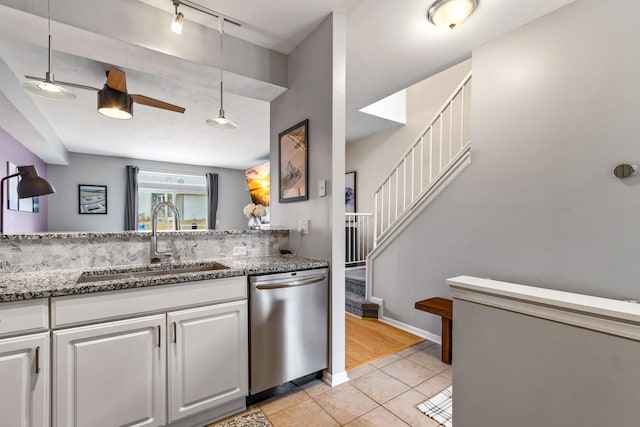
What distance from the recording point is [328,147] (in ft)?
6.98

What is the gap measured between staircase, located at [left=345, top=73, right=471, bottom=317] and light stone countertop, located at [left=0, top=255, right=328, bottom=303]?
147 cm

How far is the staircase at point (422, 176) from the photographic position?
2818 millimetres

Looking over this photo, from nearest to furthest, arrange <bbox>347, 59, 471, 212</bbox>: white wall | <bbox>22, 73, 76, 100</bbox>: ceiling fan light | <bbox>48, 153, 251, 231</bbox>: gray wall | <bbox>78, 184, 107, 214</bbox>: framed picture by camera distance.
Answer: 1. <bbox>22, 73, 76, 100</bbox>: ceiling fan light
2. <bbox>347, 59, 471, 212</bbox>: white wall
3. <bbox>48, 153, 251, 231</bbox>: gray wall
4. <bbox>78, 184, 107, 214</bbox>: framed picture

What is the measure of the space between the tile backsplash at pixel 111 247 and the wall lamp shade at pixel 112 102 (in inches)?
41.8

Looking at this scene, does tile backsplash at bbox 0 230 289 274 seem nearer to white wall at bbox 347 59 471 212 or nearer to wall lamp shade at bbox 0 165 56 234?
wall lamp shade at bbox 0 165 56 234

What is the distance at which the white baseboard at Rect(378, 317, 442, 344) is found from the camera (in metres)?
2.78

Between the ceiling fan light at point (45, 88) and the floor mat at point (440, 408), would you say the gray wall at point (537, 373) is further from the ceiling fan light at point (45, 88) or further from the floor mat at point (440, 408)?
the ceiling fan light at point (45, 88)

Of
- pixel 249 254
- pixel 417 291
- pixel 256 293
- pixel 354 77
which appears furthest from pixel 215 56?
pixel 417 291

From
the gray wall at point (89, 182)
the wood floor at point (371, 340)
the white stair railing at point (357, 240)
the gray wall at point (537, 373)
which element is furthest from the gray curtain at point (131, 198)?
the gray wall at point (537, 373)

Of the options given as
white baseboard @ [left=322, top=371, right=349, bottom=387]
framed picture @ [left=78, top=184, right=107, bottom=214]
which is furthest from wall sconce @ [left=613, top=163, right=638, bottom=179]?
framed picture @ [left=78, top=184, right=107, bottom=214]

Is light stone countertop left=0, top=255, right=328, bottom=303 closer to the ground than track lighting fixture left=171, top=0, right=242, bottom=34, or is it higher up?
closer to the ground

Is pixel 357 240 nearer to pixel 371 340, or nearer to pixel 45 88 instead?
pixel 371 340

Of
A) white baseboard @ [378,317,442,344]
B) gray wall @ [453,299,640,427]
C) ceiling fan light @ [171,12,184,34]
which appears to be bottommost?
white baseboard @ [378,317,442,344]

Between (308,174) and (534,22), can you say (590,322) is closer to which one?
(308,174)
